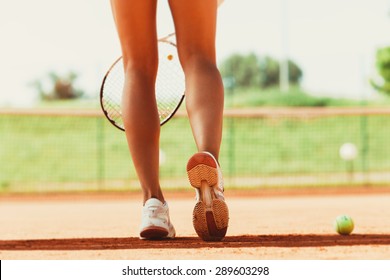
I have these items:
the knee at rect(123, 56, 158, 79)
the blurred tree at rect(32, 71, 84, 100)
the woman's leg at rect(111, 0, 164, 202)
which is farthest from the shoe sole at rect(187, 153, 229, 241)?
the blurred tree at rect(32, 71, 84, 100)

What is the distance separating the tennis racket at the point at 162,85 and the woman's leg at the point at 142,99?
1.86 feet

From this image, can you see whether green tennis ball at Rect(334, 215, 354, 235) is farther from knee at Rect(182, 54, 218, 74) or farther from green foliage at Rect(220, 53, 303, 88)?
green foliage at Rect(220, 53, 303, 88)

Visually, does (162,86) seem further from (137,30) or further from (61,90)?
(61,90)

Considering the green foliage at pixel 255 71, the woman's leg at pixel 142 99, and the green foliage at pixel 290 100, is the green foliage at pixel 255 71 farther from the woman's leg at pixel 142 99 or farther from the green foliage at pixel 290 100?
the woman's leg at pixel 142 99

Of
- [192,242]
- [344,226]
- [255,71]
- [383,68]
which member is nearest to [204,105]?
[192,242]

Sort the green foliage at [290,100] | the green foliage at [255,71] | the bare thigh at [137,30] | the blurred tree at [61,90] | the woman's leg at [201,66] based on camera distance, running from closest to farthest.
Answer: the woman's leg at [201,66] → the bare thigh at [137,30] → the green foliage at [290,100] → the blurred tree at [61,90] → the green foliage at [255,71]

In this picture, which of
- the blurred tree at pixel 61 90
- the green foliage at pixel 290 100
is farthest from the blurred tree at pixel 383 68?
the blurred tree at pixel 61 90

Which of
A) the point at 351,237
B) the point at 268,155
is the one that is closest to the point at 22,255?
the point at 351,237

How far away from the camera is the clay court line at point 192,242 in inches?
99.9

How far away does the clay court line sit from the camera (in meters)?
2.54

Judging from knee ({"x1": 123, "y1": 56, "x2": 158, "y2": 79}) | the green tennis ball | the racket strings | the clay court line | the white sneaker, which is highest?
knee ({"x1": 123, "y1": 56, "x2": 158, "y2": 79})

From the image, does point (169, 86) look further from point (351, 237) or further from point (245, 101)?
point (245, 101)

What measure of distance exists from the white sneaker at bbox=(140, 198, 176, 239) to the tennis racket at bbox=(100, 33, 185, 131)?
68 cm

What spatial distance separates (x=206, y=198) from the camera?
243cm
